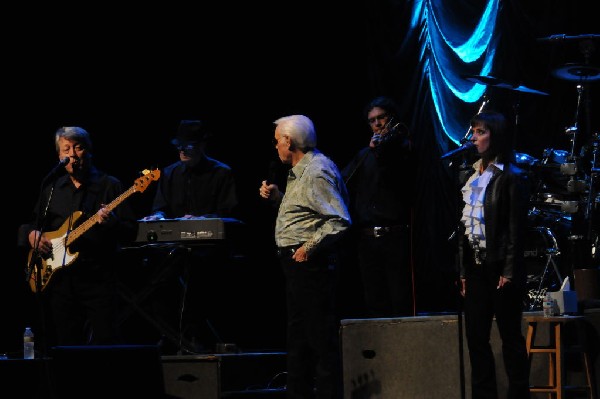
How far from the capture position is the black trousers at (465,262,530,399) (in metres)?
5.52

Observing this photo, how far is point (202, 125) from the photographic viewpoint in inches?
294

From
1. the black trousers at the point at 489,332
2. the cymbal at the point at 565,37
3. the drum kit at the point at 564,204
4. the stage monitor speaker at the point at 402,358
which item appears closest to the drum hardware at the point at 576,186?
the drum kit at the point at 564,204

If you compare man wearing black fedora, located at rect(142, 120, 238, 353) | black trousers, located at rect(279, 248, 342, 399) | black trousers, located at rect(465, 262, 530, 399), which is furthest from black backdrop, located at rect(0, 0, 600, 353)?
black trousers, located at rect(279, 248, 342, 399)

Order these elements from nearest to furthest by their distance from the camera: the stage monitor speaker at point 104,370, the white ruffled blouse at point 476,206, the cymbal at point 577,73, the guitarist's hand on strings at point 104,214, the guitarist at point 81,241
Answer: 1. the stage monitor speaker at point 104,370
2. the white ruffled blouse at point 476,206
3. the guitarist at point 81,241
4. the guitarist's hand on strings at point 104,214
5. the cymbal at point 577,73

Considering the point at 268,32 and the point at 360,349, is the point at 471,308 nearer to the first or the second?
the point at 360,349

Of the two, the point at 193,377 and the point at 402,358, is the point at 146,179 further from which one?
the point at 402,358

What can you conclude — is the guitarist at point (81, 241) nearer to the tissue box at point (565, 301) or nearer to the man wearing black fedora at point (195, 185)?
the man wearing black fedora at point (195, 185)

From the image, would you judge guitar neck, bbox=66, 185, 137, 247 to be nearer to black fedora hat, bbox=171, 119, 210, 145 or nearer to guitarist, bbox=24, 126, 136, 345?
guitarist, bbox=24, 126, 136, 345

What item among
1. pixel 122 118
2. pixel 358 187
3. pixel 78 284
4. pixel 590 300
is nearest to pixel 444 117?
pixel 358 187

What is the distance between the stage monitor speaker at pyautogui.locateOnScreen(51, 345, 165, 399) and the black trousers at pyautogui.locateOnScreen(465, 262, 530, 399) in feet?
6.03

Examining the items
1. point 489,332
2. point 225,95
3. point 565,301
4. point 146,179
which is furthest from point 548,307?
point 225,95

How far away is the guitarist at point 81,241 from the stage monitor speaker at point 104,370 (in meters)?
1.14

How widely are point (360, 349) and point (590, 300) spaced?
1.62 metres

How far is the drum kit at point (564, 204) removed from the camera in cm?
745
